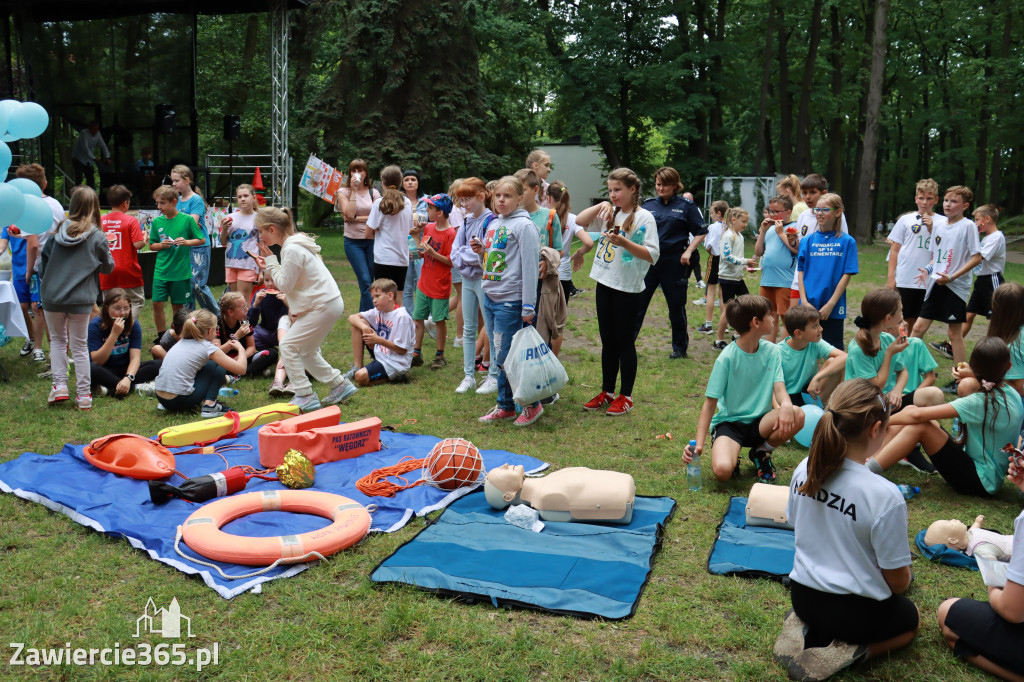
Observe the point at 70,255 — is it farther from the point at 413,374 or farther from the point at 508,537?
the point at 508,537

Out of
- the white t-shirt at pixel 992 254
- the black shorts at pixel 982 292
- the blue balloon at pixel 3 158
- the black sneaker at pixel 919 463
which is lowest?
the black sneaker at pixel 919 463

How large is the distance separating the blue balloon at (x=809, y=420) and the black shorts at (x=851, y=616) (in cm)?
238

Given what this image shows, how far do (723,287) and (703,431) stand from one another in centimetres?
522

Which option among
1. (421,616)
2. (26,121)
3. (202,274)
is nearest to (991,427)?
(421,616)

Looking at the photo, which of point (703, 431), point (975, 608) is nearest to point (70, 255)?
point (703, 431)

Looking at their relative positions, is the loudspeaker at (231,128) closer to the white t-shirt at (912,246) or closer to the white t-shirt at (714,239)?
the white t-shirt at (714,239)

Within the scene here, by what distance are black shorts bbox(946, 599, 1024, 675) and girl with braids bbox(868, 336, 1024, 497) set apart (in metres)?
1.67

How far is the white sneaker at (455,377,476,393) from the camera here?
282 inches

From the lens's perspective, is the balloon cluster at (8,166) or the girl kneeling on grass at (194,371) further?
the girl kneeling on grass at (194,371)

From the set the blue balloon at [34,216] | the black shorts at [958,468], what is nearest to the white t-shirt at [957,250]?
the black shorts at [958,468]

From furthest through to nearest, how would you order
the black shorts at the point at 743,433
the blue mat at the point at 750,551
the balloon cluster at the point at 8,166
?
the balloon cluster at the point at 8,166 < the black shorts at the point at 743,433 < the blue mat at the point at 750,551

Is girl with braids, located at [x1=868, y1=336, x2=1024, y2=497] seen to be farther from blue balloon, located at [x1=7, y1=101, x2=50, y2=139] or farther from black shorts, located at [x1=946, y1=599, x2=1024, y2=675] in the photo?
blue balloon, located at [x1=7, y1=101, x2=50, y2=139]

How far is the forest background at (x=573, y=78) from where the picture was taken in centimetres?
1769

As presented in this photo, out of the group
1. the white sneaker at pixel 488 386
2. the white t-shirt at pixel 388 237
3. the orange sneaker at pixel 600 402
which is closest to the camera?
the orange sneaker at pixel 600 402
